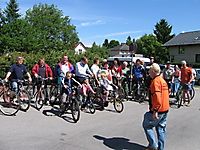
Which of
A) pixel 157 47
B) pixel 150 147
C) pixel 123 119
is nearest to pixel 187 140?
pixel 150 147

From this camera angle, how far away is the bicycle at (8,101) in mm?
9688

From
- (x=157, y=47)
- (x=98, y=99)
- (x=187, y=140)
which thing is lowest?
(x=187, y=140)

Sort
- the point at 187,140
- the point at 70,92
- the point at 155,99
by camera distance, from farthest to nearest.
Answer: the point at 70,92
the point at 187,140
the point at 155,99

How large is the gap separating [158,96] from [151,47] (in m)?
62.2

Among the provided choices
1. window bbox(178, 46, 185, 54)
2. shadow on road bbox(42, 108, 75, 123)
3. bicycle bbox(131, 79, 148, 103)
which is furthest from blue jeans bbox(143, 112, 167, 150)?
window bbox(178, 46, 185, 54)

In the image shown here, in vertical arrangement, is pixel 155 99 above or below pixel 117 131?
above

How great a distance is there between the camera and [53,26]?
215ft

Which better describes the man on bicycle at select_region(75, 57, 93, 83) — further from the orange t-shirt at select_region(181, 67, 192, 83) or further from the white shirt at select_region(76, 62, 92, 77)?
the orange t-shirt at select_region(181, 67, 192, 83)

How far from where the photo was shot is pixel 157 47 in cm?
6644

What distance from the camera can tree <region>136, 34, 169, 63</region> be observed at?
64.8 meters

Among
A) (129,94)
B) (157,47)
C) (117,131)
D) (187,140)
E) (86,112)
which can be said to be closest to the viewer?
(187,140)

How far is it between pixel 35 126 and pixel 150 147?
3373 millimetres

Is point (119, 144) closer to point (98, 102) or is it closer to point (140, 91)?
point (98, 102)

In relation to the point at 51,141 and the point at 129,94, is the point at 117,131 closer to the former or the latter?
the point at 51,141
